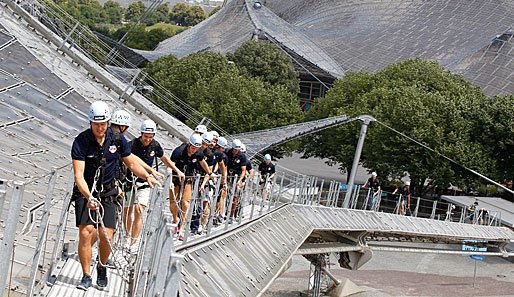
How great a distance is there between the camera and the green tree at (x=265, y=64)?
7325 cm

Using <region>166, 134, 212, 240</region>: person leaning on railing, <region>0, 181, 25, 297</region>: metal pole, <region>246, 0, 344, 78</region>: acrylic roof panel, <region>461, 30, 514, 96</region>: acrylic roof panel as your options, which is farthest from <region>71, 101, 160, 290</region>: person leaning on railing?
<region>246, 0, 344, 78</region>: acrylic roof panel

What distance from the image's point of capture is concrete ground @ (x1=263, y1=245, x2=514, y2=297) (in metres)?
33.7

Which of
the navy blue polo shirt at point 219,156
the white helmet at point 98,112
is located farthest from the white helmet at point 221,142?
the white helmet at point 98,112

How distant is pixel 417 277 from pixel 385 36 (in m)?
59.6

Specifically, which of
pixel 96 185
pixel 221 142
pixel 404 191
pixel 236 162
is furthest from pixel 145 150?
pixel 404 191

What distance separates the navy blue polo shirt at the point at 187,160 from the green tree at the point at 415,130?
3695cm

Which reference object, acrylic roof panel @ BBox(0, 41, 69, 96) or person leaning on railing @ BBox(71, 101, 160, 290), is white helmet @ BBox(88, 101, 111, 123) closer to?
person leaning on railing @ BBox(71, 101, 160, 290)

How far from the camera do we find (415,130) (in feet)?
156

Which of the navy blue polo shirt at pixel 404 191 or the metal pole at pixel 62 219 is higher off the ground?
the metal pole at pixel 62 219

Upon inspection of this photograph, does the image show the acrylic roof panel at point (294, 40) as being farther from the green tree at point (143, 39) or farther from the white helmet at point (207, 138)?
the white helmet at point (207, 138)

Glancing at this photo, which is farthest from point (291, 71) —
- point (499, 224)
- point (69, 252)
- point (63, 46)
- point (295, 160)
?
point (69, 252)

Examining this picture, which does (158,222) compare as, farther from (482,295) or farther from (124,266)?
(482,295)

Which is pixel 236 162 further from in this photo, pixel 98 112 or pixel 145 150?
pixel 98 112

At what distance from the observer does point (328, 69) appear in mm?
86688
